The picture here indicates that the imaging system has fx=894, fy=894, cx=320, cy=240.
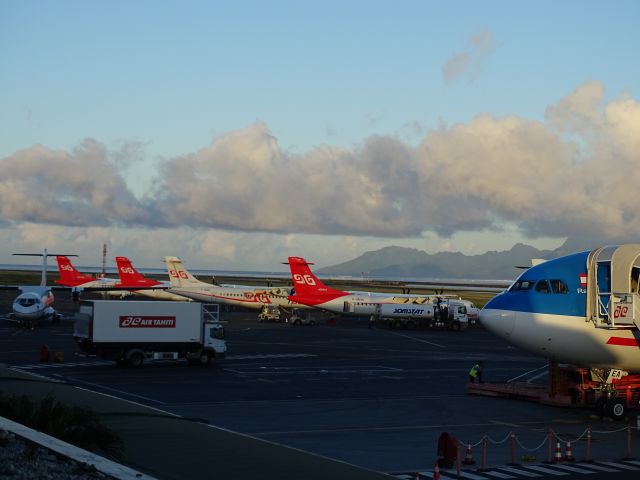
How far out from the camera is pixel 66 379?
45.1 meters

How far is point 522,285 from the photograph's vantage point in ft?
118

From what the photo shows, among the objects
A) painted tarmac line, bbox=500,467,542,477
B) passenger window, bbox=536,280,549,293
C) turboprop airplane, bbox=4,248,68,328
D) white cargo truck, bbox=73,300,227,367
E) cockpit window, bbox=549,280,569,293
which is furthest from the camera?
turboprop airplane, bbox=4,248,68,328

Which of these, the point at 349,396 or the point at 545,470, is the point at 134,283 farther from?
the point at 545,470

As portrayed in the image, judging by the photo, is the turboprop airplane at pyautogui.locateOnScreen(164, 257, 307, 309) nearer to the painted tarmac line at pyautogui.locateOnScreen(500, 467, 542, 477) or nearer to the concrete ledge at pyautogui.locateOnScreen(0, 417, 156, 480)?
the painted tarmac line at pyautogui.locateOnScreen(500, 467, 542, 477)

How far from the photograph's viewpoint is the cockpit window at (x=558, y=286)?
34.7 m

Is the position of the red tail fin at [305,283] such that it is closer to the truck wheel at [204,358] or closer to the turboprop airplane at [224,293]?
the turboprop airplane at [224,293]

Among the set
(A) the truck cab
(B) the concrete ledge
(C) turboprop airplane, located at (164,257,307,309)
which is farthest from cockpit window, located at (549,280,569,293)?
(C) turboprop airplane, located at (164,257,307,309)

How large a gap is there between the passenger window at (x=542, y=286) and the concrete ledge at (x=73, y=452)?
81.2 feet

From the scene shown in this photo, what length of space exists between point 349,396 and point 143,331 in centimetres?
1750

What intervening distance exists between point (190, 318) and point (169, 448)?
39.5m

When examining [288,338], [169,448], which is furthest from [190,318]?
[169,448]

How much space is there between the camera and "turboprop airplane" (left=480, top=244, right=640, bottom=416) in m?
33.3

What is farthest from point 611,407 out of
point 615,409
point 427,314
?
point 427,314

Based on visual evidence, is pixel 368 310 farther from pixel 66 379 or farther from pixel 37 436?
pixel 37 436
